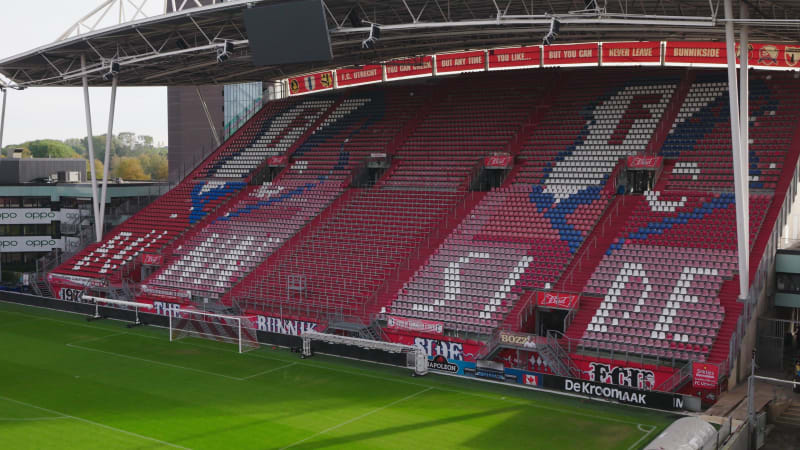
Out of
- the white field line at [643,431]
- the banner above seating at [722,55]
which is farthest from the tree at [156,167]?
the white field line at [643,431]

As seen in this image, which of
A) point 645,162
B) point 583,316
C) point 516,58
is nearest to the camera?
point 583,316

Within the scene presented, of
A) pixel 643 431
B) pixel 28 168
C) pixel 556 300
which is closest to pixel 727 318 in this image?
pixel 556 300

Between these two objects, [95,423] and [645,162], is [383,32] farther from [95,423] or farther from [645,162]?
[95,423]

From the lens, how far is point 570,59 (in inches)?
1608

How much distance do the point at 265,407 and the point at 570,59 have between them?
1001 inches

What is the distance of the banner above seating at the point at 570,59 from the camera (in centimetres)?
3606

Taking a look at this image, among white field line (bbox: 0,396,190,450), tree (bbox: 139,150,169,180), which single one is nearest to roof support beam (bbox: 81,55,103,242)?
white field line (bbox: 0,396,190,450)

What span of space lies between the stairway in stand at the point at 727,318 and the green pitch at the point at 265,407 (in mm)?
3342

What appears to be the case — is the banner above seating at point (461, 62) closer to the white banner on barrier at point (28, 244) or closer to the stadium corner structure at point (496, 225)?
the stadium corner structure at point (496, 225)

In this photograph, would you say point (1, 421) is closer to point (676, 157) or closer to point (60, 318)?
point (60, 318)

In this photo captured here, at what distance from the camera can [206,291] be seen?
37469 mm

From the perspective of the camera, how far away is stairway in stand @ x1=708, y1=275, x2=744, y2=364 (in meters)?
24.8

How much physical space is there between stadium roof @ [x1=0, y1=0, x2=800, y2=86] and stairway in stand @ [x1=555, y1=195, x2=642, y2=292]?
7146mm

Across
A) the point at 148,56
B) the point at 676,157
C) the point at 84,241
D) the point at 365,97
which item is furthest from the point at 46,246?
the point at 676,157
